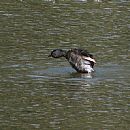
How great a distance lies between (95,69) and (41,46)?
357cm

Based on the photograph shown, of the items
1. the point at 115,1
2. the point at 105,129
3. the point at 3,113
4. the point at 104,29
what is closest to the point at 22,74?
the point at 3,113

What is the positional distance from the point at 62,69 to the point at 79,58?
0.69 metres

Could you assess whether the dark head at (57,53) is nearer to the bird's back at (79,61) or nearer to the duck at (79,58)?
the duck at (79,58)

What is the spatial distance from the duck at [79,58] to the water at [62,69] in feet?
0.67

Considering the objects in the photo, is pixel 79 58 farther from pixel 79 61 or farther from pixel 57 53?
pixel 57 53

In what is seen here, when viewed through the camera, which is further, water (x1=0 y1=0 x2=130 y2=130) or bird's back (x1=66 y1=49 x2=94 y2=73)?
bird's back (x1=66 y1=49 x2=94 y2=73)

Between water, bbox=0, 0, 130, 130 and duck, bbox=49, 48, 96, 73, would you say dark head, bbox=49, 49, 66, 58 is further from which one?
water, bbox=0, 0, 130, 130

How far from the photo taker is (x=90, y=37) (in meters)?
26.0

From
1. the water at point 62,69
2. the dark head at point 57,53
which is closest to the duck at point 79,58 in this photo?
the dark head at point 57,53

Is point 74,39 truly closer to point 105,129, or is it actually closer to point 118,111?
point 118,111

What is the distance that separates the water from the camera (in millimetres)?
16672

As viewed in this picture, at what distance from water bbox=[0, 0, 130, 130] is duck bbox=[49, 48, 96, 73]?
8.0 inches

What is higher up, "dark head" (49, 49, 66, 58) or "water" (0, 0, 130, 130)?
"dark head" (49, 49, 66, 58)

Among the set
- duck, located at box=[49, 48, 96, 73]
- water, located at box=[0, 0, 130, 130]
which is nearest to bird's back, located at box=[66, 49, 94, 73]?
duck, located at box=[49, 48, 96, 73]
